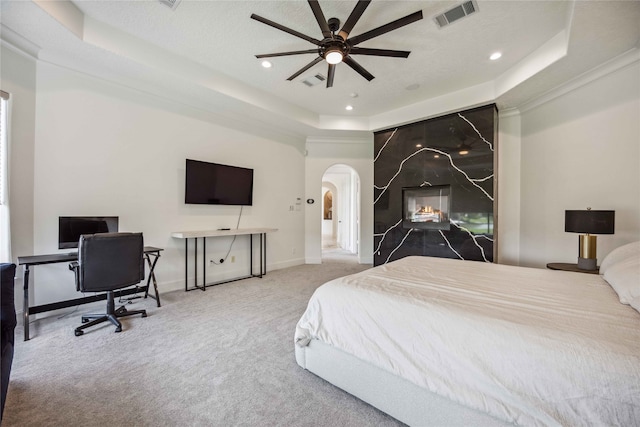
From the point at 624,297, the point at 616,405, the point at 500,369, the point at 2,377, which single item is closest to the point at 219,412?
the point at 2,377

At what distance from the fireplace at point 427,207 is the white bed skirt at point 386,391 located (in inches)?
134

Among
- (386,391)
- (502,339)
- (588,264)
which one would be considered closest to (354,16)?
(502,339)

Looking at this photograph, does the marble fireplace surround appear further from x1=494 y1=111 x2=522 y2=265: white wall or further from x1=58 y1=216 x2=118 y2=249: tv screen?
x1=58 y1=216 x2=118 y2=249: tv screen

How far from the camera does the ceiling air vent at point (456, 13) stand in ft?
7.80

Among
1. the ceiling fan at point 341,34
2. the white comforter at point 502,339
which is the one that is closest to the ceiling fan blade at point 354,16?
the ceiling fan at point 341,34

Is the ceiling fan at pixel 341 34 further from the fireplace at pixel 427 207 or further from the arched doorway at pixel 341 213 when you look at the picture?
the arched doorway at pixel 341 213

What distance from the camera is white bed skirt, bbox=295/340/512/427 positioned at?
46.4 inches

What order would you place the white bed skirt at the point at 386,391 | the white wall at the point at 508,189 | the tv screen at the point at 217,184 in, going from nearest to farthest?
the white bed skirt at the point at 386,391 < the tv screen at the point at 217,184 < the white wall at the point at 508,189

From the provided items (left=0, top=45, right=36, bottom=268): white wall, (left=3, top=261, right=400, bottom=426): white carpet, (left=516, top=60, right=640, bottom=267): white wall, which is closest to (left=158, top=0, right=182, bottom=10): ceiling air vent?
(left=0, top=45, right=36, bottom=268): white wall

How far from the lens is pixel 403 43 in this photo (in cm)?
295

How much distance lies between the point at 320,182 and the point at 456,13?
377 centimetres

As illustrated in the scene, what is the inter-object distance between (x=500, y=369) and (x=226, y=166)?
4.14 metres

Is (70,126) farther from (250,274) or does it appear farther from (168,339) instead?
(250,274)

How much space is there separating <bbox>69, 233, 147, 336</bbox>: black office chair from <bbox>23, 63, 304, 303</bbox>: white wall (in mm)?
862
